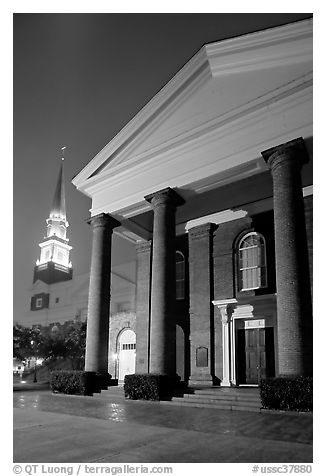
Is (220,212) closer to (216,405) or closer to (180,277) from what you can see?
(180,277)

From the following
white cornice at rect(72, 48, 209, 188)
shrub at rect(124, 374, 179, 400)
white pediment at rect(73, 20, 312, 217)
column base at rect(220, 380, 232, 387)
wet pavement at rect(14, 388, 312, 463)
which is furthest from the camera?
column base at rect(220, 380, 232, 387)

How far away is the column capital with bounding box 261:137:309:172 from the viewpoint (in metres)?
13.9

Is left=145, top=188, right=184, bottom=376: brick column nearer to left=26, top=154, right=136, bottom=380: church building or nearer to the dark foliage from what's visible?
the dark foliage

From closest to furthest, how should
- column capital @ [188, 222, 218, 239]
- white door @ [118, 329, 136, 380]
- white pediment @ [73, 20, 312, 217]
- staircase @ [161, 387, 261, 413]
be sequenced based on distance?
1. staircase @ [161, 387, 261, 413]
2. white pediment @ [73, 20, 312, 217]
3. column capital @ [188, 222, 218, 239]
4. white door @ [118, 329, 136, 380]

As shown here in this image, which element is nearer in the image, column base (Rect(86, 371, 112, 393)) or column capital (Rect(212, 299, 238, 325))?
column base (Rect(86, 371, 112, 393))

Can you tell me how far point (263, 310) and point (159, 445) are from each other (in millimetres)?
13406

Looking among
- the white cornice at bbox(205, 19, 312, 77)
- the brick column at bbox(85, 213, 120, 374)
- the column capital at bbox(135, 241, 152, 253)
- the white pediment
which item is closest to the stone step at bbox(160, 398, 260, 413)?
the brick column at bbox(85, 213, 120, 374)

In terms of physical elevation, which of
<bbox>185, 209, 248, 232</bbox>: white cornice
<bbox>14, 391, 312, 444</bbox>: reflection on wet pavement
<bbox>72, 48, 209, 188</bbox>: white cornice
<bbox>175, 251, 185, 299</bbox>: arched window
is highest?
<bbox>72, 48, 209, 188</bbox>: white cornice

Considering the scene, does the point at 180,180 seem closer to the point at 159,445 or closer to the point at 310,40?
the point at 310,40

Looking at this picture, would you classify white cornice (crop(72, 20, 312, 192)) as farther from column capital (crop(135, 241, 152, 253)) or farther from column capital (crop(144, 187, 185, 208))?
column capital (crop(135, 241, 152, 253))

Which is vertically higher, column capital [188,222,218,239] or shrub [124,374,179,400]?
column capital [188,222,218,239]

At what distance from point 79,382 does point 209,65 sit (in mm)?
13737

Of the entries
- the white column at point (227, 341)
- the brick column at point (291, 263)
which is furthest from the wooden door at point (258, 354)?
the brick column at point (291, 263)
